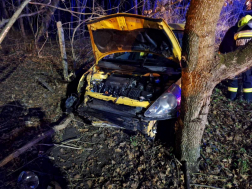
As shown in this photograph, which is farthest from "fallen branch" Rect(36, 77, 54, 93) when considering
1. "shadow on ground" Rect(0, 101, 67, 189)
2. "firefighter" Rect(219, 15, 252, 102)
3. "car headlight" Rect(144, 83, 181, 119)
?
"firefighter" Rect(219, 15, 252, 102)

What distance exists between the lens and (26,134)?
357 centimetres

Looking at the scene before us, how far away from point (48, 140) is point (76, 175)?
1.07m

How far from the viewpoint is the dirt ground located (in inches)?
107

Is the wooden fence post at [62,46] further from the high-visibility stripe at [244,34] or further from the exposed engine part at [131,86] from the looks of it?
the high-visibility stripe at [244,34]

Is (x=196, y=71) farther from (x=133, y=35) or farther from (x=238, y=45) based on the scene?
(x=238, y=45)

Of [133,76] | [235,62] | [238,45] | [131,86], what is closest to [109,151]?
[131,86]

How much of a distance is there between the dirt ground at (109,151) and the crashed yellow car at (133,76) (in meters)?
0.57

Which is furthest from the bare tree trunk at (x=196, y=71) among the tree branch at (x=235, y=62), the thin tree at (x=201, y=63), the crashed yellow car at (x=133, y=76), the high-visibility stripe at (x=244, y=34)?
the high-visibility stripe at (x=244, y=34)

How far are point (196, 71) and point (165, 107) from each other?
91 cm

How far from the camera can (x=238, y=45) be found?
13.2ft

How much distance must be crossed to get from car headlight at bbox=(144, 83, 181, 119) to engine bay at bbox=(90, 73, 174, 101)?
0.28m

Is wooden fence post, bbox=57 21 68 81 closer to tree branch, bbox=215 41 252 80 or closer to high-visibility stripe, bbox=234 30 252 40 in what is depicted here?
tree branch, bbox=215 41 252 80

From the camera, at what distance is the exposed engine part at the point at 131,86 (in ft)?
10.7

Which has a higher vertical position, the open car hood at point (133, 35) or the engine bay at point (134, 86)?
the open car hood at point (133, 35)
